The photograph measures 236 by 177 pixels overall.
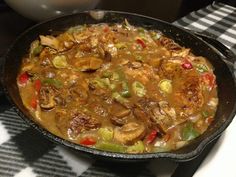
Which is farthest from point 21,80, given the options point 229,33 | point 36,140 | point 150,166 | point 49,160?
point 229,33

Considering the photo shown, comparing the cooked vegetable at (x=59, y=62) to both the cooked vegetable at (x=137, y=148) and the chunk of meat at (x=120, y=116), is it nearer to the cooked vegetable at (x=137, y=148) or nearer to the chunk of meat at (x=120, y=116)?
the chunk of meat at (x=120, y=116)

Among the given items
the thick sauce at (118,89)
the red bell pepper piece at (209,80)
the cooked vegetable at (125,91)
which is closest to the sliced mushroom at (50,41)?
the thick sauce at (118,89)

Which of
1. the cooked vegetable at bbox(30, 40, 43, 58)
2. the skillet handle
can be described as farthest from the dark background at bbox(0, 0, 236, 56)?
the skillet handle

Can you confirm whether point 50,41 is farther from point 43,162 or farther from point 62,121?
point 43,162

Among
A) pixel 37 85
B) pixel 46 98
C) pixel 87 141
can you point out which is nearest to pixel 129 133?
pixel 87 141

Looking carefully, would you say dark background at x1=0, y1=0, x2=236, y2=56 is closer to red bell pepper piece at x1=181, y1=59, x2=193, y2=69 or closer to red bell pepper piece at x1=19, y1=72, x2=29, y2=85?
red bell pepper piece at x1=19, y1=72, x2=29, y2=85
